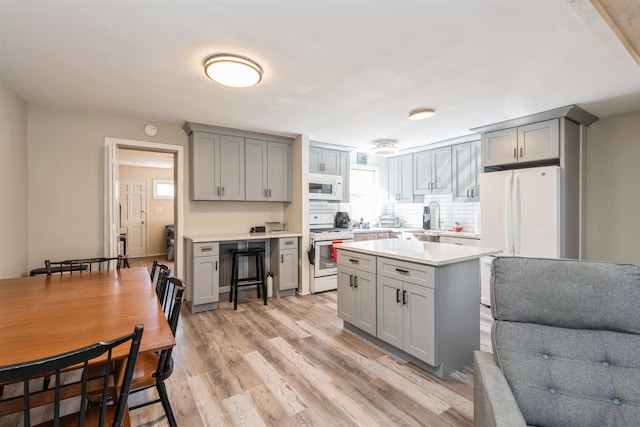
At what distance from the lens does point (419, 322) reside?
88.9 inches

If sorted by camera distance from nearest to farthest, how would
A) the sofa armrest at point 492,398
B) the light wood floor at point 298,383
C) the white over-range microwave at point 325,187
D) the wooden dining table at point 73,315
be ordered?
the sofa armrest at point 492,398, the wooden dining table at point 73,315, the light wood floor at point 298,383, the white over-range microwave at point 325,187

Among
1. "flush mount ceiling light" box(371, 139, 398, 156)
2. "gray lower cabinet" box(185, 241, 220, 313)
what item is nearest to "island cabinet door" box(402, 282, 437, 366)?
"gray lower cabinet" box(185, 241, 220, 313)

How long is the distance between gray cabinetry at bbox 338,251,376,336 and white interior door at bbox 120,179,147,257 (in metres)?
6.81

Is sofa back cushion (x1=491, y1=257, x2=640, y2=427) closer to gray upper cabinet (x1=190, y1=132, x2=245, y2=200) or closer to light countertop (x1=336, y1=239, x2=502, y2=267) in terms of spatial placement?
light countertop (x1=336, y1=239, x2=502, y2=267)

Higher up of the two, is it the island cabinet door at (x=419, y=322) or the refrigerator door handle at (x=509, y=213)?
the refrigerator door handle at (x=509, y=213)

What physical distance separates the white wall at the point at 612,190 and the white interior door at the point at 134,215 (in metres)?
9.01

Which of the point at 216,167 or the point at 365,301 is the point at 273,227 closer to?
the point at 216,167

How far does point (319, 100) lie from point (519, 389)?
8.90 ft

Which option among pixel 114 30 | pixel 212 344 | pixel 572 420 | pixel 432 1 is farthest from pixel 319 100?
pixel 572 420

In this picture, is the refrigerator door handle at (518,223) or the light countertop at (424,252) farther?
the refrigerator door handle at (518,223)

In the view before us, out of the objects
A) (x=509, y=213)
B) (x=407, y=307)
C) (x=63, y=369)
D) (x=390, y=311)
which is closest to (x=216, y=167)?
(x=390, y=311)

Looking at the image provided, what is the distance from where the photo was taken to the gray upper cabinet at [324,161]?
15.5 feet

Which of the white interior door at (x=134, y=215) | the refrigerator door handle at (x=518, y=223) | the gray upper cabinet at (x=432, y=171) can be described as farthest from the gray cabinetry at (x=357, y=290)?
the white interior door at (x=134, y=215)

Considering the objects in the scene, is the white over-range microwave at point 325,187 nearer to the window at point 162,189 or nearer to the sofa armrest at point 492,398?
the sofa armrest at point 492,398
